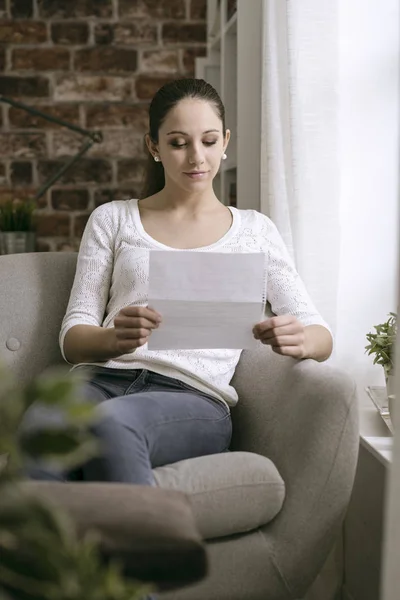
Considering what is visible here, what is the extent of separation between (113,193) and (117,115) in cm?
32

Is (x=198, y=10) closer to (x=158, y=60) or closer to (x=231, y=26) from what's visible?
(x=158, y=60)

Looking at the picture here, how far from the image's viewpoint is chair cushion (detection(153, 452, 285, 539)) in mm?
1547

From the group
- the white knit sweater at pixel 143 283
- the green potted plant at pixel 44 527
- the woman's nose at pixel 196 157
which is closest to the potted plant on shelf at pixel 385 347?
the white knit sweater at pixel 143 283

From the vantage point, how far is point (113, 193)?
382cm

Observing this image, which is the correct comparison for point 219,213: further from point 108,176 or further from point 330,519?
point 108,176

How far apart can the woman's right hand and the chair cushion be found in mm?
255

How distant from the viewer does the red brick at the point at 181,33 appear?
3744mm

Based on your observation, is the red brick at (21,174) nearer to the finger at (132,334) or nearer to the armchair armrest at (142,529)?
the finger at (132,334)

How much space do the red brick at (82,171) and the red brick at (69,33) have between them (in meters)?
0.48

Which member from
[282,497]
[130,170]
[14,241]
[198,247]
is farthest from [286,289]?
[130,170]

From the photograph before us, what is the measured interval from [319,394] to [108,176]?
237 cm

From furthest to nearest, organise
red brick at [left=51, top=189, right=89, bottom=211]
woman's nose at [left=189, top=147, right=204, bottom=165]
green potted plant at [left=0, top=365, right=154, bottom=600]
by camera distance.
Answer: red brick at [left=51, top=189, right=89, bottom=211] < woman's nose at [left=189, top=147, right=204, bottom=165] < green potted plant at [left=0, top=365, right=154, bottom=600]

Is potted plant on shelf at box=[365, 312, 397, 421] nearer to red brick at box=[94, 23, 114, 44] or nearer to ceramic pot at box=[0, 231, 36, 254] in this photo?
ceramic pot at box=[0, 231, 36, 254]

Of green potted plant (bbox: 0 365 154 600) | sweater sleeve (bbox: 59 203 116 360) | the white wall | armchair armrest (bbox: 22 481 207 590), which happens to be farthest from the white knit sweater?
green potted plant (bbox: 0 365 154 600)
